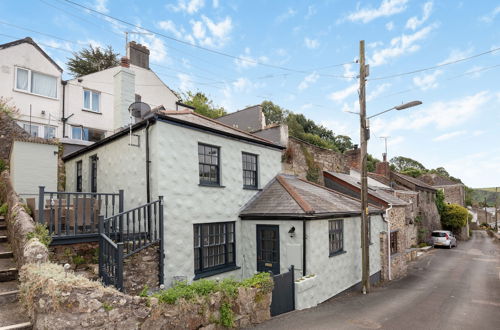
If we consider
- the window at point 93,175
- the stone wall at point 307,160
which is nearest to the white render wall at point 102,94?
the window at point 93,175

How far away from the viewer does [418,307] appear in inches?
432

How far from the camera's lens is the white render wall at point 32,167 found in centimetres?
1160

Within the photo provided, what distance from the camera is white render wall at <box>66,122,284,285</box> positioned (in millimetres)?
9961

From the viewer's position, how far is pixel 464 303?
39.0 feet

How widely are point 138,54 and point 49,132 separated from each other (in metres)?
10.4

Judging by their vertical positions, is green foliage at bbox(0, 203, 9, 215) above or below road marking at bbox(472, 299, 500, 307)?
above

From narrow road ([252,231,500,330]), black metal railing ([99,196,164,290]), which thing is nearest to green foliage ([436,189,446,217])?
narrow road ([252,231,500,330])

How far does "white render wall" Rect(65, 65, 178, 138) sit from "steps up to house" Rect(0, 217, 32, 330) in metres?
15.5

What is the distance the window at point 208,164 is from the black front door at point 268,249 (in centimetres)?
279

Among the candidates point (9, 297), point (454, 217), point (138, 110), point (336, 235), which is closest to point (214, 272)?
point (336, 235)

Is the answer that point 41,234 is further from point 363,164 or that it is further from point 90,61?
point 90,61

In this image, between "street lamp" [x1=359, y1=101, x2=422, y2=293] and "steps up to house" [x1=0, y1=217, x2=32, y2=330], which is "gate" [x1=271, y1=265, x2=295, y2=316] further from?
"steps up to house" [x1=0, y1=217, x2=32, y2=330]

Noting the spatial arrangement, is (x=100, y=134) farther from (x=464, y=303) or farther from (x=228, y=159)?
(x=464, y=303)

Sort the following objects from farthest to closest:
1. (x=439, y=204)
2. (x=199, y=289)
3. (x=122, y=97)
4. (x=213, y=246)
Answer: (x=439, y=204) → (x=122, y=97) → (x=213, y=246) → (x=199, y=289)
